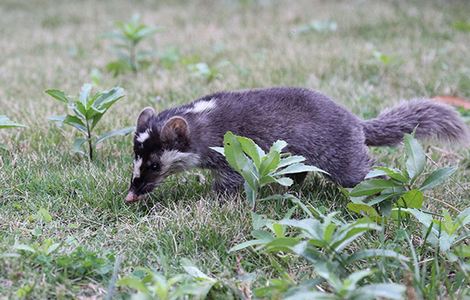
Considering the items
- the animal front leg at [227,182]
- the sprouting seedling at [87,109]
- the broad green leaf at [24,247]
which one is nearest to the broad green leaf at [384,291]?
the broad green leaf at [24,247]

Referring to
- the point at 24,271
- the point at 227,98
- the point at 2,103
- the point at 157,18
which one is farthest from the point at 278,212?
the point at 157,18

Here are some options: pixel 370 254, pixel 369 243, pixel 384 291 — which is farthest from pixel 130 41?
pixel 384 291

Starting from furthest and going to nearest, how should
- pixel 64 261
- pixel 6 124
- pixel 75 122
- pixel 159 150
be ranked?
1. pixel 75 122
2. pixel 159 150
3. pixel 6 124
4. pixel 64 261

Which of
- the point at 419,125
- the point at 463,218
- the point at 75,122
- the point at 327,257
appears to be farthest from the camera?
the point at 419,125

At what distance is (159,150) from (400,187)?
5.15 feet

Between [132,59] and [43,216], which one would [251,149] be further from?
[132,59]

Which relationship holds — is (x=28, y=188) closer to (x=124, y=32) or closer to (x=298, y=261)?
(x=298, y=261)

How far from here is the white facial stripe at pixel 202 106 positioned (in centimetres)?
457

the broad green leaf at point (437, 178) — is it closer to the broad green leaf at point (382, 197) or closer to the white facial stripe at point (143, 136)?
the broad green leaf at point (382, 197)

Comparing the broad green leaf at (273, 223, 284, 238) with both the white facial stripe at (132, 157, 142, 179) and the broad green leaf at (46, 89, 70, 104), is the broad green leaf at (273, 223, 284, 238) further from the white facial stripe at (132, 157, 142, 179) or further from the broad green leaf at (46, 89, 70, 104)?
the broad green leaf at (46, 89, 70, 104)

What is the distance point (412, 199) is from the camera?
3.61m

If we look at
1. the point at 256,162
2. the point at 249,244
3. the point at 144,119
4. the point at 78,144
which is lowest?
the point at 78,144

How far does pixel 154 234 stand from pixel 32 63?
5.12m

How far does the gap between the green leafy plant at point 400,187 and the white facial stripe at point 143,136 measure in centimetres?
141
